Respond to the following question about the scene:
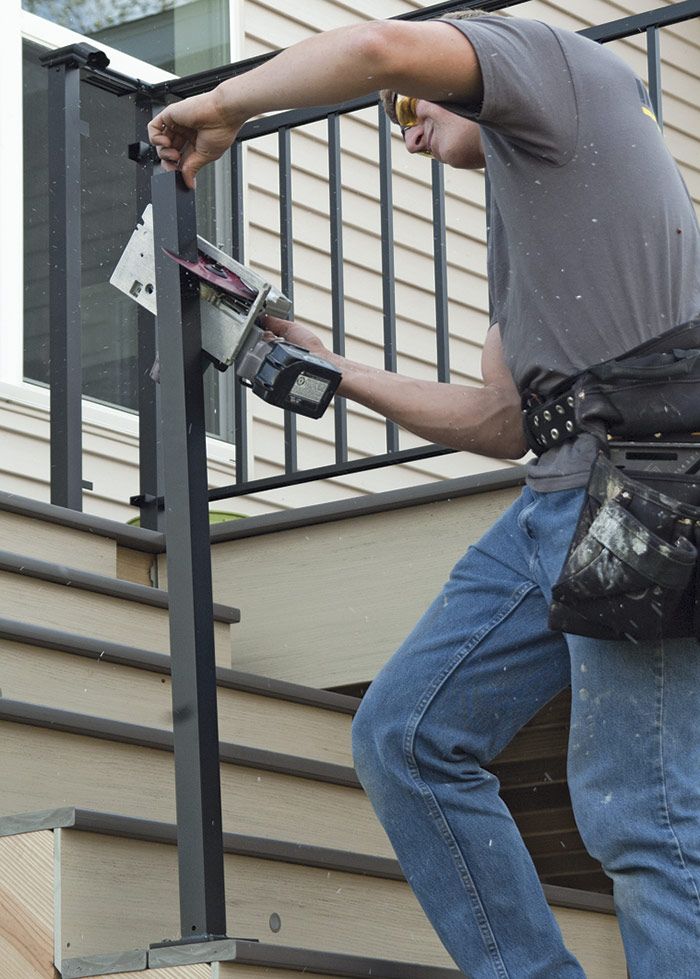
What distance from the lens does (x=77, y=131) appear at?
4250 millimetres

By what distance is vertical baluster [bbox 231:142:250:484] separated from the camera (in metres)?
4.37

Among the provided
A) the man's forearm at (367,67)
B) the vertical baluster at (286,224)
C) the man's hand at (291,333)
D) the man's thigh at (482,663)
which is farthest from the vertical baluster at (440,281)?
the man's forearm at (367,67)

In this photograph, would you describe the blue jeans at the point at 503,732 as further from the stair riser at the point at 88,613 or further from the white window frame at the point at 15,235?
the white window frame at the point at 15,235

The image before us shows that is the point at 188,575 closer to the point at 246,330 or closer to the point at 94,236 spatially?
the point at 246,330

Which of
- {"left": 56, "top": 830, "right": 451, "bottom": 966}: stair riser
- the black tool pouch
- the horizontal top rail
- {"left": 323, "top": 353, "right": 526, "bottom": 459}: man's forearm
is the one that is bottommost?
{"left": 56, "top": 830, "right": 451, "bottom": 966}: stair riser

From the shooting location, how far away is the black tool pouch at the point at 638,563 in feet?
7.13

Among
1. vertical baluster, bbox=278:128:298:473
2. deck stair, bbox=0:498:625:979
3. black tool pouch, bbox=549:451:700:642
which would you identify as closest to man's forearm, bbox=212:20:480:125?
black tool pouch, bbox=549:451:700:642

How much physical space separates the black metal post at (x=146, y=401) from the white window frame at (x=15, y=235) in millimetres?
938

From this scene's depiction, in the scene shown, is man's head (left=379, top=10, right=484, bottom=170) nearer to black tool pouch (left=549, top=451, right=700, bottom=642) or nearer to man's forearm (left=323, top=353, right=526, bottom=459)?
man's forearm (left=323, top=353, right=526, bottom=459)

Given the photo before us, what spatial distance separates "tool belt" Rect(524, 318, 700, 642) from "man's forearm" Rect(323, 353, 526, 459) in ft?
1.05

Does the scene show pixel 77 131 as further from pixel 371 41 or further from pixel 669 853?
→ pixel 669 853

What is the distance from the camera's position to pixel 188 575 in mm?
2480

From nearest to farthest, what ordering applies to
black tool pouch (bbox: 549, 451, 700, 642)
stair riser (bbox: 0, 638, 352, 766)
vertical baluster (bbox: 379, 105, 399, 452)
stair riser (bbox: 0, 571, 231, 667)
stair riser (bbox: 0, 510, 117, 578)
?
black tool pouch (bbox: 549, 451, 700, 642) → stair riser (bbox: 0, 638, 352, 766) → stair riser (bbox: 0, 571, 231, 667) → stair riser (bbox: 0, 510, 117, 578) → vertical baluster (bbox: 379, 105, 399, 452)

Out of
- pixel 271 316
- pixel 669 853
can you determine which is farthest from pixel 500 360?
pixel 669 853
